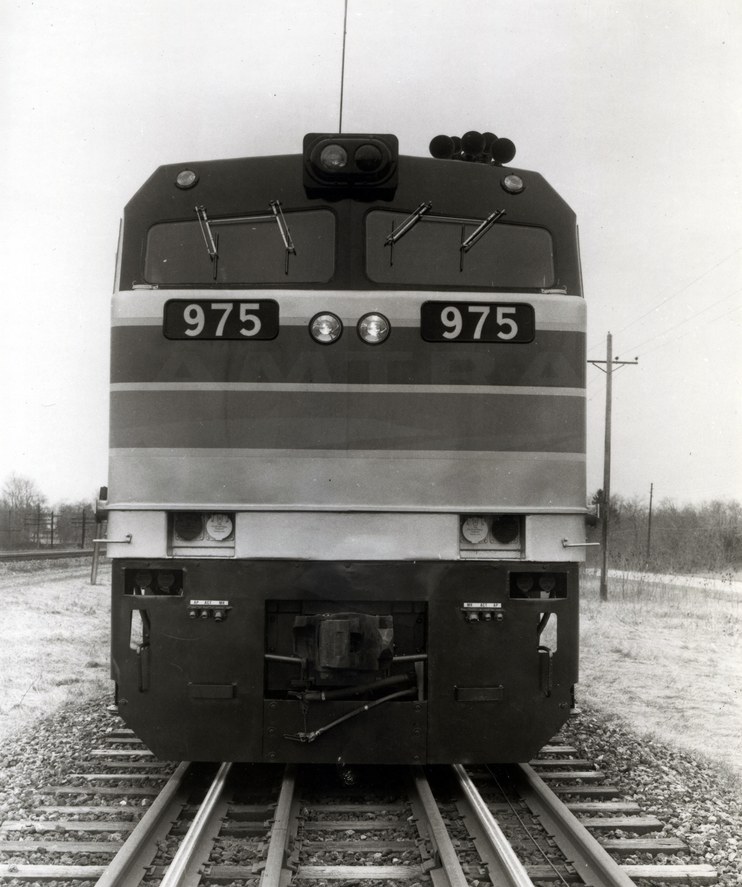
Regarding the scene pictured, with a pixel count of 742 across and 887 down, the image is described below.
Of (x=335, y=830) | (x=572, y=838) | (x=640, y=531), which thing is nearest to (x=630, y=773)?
(x=572, y=838)

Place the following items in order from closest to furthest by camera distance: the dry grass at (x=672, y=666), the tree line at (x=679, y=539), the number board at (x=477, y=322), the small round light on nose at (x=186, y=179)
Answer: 1. the number board at (x=477, y=322)
2. the small round light on nose at (x=186, y=179)
3. the dry grass at (x=672, y=666)
4. the tree line at (x=679, y=539)

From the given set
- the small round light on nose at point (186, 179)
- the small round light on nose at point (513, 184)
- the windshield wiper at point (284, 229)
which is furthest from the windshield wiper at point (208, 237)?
the small round light on nose at point (513, 184)

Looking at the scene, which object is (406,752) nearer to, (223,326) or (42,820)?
(42,820)

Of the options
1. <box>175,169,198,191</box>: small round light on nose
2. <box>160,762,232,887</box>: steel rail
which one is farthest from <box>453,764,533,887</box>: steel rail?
<box>175,169,198,191</box>: small round light on nose

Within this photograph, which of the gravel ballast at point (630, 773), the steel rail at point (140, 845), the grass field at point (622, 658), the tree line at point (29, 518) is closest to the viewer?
the steel rail at point (140, 845)

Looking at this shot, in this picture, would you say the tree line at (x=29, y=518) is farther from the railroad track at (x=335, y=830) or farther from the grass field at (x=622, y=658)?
the railroad track at (x=335, y=830)

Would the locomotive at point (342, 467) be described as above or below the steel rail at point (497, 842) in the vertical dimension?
above

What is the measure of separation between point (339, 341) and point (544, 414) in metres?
1.23

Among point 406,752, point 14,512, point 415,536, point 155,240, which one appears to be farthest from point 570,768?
point 14,512

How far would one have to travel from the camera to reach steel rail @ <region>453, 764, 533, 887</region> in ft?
12.2

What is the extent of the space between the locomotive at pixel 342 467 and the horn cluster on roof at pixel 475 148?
0.61 meters

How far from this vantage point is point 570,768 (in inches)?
229

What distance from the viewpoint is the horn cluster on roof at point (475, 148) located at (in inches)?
222

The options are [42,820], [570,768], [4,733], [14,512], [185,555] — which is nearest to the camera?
[42,820]
